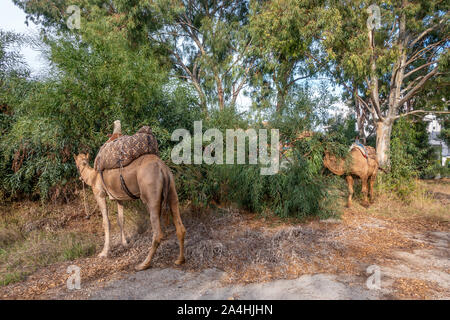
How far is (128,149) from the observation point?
3.70 m

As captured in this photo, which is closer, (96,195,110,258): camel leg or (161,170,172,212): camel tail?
(161,170,172,212): camel tail

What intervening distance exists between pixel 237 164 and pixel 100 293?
375 centimetres

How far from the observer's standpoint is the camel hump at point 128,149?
371 cm

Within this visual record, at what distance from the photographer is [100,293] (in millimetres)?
2943

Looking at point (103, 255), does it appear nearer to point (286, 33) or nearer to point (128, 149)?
point (128, 149)

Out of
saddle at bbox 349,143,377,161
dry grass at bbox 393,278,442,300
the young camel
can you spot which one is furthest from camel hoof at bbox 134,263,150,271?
saddle at bbox 349,143,377,161

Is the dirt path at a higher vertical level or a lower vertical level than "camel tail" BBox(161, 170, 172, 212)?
lower

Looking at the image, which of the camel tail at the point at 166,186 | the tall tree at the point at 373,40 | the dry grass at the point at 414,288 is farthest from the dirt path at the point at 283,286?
the tall tree at the point at 373,40

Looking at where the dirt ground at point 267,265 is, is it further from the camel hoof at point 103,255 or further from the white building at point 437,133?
the white building at point 437,133
